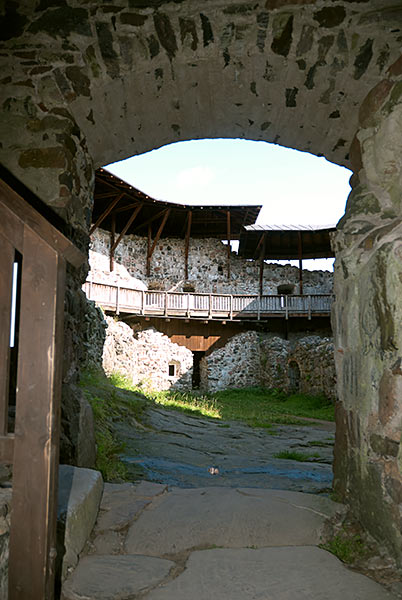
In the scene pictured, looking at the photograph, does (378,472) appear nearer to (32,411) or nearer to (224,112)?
(32,411)

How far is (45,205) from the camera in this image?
2.71 m

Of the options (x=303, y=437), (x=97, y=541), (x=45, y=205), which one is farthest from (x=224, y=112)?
(x=303, y=437)

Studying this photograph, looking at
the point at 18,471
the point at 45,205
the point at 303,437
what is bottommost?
the point at 303,437

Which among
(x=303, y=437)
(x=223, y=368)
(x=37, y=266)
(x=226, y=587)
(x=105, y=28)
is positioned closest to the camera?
(x=37, y=266)

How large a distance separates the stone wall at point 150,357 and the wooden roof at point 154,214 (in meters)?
5.30

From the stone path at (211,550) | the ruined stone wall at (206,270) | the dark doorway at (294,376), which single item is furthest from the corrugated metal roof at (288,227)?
the stone path at (211,550)

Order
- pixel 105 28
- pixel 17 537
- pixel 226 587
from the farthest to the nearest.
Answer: pixel 105 28 → pixel 226 587 → pixel 17 537

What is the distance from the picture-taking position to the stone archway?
220 cm

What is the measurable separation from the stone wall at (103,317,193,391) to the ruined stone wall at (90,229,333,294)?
4.50 metres

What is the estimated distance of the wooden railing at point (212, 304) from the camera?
52.0 ft

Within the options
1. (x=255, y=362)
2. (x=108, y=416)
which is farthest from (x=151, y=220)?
(x=108, y=416)

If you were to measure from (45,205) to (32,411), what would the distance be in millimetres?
1703

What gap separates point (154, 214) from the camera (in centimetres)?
1884

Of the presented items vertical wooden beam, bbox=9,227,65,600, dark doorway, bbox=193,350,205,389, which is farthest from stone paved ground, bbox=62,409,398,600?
dark doorway, bbox=193,350,205,389
